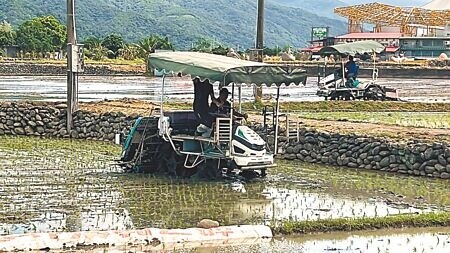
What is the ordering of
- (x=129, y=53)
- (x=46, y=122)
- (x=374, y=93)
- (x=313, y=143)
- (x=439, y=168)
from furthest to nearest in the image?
(x=129, y=53) → (x=374, y=93) → (x=46, y=122) → (x=313, y=143) → (x=439, y=168)

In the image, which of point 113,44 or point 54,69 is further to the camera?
point 113,44

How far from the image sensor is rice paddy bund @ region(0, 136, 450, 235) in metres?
11.5

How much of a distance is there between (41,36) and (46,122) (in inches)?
2499

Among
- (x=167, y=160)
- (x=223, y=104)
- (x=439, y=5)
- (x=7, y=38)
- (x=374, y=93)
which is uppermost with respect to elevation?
(x=439, y=5)

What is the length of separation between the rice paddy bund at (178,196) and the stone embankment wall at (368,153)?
1.33ft

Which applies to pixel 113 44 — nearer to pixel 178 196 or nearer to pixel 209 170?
pixel 209 170

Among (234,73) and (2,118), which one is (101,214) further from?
(2,118)

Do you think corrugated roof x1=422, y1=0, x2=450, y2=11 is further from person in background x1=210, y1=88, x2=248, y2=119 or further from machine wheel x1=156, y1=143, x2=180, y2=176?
person in background x1=210, y1=88, x2=248, y2=119

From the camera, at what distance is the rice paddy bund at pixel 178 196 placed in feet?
37.7

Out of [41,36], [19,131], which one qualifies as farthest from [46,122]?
[41,36]

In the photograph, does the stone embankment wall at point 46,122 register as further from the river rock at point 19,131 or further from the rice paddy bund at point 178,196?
the rice paddy bund at point 178,196

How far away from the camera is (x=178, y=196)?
13.5m

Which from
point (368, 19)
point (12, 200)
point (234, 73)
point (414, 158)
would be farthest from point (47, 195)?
point (368, 19)

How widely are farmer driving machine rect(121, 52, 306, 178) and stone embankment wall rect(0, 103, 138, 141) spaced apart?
5.83m
